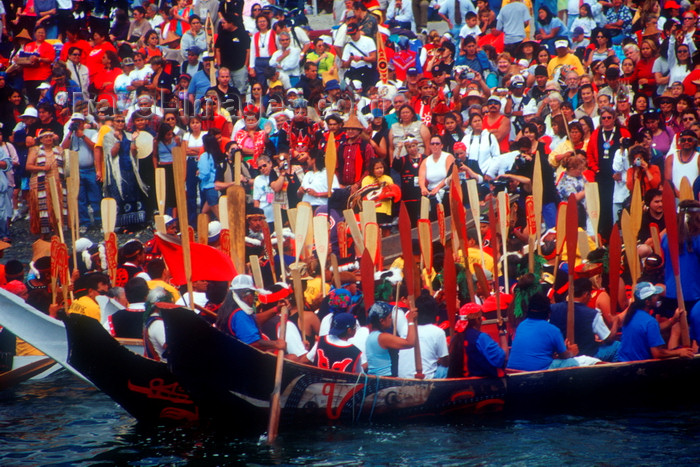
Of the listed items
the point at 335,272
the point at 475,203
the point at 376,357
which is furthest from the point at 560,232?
the point at 376,357

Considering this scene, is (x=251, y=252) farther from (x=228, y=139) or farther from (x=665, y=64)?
(x=665, y=64)

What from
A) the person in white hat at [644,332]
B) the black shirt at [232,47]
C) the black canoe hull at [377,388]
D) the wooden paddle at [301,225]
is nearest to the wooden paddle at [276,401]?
the black canoe hull at [377,388]

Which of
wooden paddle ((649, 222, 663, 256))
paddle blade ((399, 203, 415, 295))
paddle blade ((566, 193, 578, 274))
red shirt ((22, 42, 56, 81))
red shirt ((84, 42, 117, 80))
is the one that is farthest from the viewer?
red shirt ((84, 42, 117, 80))

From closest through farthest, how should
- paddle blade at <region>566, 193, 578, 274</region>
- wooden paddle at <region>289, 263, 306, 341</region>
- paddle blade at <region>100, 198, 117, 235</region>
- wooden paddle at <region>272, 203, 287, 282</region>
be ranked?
paddle blade at <region>566, 193, 578, 274</region>, wooden paddle at <region>289, 263, 306, 341</region>, wooden paddle at <region>272, 203, 287, 282</region>, paddle blade at <region>100, 198, 117, 235</region>

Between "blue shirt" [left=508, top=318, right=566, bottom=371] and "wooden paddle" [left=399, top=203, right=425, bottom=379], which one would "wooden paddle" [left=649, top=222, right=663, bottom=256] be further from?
"wooden paddle" [left=399, top=203, right=425, bottom=379]

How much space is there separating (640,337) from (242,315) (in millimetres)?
3564

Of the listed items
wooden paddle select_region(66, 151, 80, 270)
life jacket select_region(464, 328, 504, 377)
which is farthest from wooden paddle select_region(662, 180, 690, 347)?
wooden paddle select_region(66, 151, 80, 270)

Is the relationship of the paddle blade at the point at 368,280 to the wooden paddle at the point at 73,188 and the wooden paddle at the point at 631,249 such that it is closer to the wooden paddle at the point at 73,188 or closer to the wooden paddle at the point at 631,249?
the wooden paddle at the point at 631,249

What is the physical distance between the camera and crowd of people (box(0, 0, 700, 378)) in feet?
31.6

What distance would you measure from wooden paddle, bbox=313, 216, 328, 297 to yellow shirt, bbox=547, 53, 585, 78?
19.0 ft

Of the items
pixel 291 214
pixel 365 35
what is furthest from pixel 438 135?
pixel 365 35

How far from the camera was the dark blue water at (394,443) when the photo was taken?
830cm

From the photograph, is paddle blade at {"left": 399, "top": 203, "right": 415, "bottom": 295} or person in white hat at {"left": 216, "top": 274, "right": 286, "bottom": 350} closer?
person in white hat at {"left": 216, "top": 274, "right": 286, "bottom": 350}

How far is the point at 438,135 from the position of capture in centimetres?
1435
